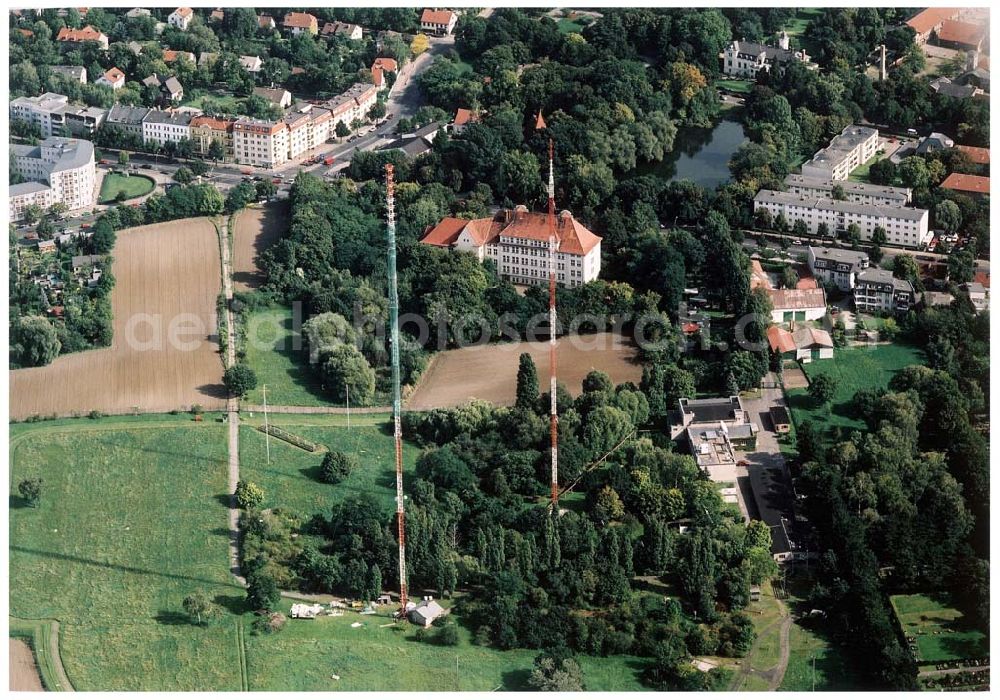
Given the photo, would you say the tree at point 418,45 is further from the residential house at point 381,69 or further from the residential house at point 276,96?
the residential house at point 276,96

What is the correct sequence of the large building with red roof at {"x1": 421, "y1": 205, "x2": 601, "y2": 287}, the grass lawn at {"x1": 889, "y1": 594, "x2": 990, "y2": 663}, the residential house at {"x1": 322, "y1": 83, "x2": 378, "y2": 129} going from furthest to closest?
the residential house at {"x1": 322, "y1": 83, "x2": 378, "y2": 129} < the large building with red roof at {"x1": 421, "y1": 205, "x2": 601, "y2": 287} < the grass lawn at {"x1": 889, "y1": 594, "x2": 990, "y2": 663}

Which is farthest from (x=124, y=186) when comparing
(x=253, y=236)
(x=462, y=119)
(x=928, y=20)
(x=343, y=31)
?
(x=928, y=20)

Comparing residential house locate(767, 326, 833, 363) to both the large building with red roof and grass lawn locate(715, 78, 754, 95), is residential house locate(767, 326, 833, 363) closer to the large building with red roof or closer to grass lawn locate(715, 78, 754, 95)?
the large building with red roof

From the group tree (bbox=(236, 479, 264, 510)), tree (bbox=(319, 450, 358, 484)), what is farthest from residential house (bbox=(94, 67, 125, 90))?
tree (bbox=(236, 479, 264, 510))

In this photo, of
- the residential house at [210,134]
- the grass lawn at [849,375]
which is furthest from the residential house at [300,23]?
the grass lawn at [849,375]

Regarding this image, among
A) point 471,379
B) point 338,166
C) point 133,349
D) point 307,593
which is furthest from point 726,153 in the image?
point 307,593

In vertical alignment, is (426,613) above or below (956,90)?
below

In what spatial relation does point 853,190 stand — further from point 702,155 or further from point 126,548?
point 126,548
